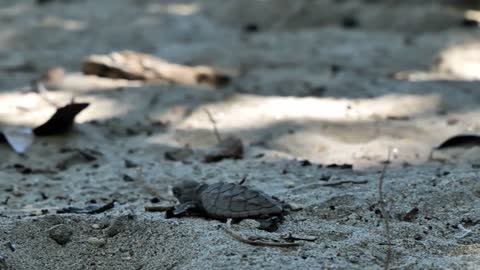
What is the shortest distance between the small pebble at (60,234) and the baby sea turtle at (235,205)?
297 mm

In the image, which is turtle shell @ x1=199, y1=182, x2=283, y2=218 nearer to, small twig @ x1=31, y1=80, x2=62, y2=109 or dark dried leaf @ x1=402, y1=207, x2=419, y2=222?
dark dried leaf @ x1=402, y1=207, x2=419, y2=222

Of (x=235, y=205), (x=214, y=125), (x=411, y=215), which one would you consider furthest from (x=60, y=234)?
(x=214, y=125)

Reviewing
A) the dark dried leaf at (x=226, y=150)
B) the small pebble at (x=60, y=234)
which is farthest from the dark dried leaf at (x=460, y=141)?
the small pebble at (x=60, y=234)

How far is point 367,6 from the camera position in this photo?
18.4ft

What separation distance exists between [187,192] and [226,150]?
78 centimetres

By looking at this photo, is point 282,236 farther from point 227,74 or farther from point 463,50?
point 463,50

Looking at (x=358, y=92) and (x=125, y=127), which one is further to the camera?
(x=358, y=92)

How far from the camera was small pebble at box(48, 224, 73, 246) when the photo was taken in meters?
2.15

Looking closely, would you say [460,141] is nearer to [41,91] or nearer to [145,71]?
[145,71]

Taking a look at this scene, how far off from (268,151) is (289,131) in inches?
10.9

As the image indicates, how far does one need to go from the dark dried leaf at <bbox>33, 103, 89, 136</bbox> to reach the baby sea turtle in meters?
1.18

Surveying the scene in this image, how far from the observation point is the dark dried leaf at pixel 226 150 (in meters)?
3.14

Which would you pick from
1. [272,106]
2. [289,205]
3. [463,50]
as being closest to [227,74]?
[272,106]

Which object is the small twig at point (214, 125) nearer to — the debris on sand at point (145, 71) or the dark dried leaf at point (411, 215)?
the debris on sand at point (145, 71)
